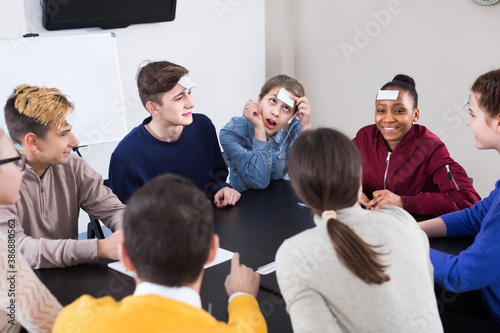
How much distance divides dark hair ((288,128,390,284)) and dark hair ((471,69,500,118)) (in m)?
0.72

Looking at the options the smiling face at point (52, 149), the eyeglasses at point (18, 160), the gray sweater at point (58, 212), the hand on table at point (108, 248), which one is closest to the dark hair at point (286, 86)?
the gray sweater at point (58, 212)

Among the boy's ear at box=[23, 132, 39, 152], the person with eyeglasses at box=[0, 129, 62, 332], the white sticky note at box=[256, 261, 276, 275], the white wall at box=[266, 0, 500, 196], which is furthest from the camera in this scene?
the white wall at box=[266, 0, 500, 196]

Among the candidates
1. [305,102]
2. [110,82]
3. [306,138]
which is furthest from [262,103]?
[306,138]

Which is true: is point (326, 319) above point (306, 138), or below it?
below

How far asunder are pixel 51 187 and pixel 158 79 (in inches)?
28.4

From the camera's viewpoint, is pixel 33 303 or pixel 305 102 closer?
pixel 33 303

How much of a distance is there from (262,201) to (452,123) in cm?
209

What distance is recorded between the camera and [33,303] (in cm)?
128

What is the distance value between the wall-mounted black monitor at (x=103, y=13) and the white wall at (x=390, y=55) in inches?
46.2

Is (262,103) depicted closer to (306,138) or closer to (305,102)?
(305,102)

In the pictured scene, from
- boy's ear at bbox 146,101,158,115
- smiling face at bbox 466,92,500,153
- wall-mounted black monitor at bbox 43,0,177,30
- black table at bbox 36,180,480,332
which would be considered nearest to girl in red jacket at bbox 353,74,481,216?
black table at bbox 36,180,480,332

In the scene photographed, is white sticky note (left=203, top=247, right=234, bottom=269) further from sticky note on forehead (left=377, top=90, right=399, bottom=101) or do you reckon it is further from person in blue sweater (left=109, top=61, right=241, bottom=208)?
sticky note on forehead (left=377, top=90, right=399, bottom=101)

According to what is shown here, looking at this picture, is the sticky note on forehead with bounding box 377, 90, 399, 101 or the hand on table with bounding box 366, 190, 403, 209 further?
the sticky note on forehead with bounding box 377, 90, 399, 101

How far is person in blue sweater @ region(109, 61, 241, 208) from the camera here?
2.28m
